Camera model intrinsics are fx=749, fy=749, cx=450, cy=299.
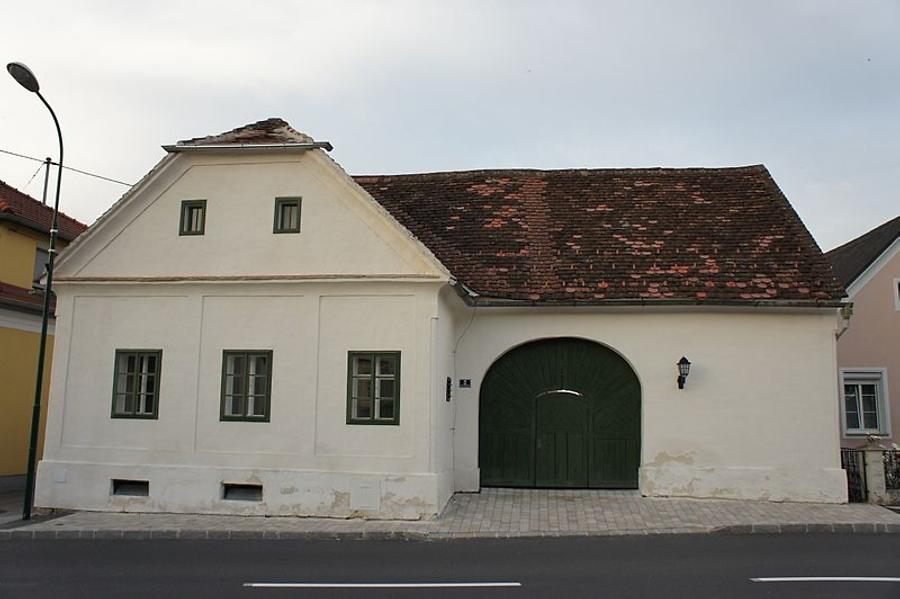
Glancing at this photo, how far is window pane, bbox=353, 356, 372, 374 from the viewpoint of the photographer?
1255 centimetres

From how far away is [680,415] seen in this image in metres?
13.8

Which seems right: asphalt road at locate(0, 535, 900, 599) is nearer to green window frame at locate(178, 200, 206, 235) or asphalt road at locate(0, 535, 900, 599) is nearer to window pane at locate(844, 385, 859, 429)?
green window frame at locate(178, 200, 206, 235)

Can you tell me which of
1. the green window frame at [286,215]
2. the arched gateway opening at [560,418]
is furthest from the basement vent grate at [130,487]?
the arched gateway opening at [560,418]

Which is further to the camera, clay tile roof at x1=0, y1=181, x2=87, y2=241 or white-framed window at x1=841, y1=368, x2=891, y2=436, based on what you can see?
white-framed window at x1=841, y1=368, x2=891, y2=436

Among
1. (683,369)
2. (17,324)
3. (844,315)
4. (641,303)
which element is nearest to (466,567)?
(683,369)

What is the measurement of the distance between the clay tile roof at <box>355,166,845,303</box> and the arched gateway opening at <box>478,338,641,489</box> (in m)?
1.40

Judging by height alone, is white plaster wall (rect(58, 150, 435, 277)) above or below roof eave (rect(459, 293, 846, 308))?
above

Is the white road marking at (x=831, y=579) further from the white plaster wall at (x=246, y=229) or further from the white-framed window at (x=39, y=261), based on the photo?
the white-framed window at (x=39, y=261)

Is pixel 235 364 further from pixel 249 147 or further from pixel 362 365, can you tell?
pixel 249 147

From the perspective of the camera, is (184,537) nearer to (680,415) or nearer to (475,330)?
(475,330)

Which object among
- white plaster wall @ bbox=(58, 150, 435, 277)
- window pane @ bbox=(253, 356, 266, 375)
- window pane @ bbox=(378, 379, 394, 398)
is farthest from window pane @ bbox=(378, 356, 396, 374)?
window pane @ bbox=(253, 356, 266, 375)

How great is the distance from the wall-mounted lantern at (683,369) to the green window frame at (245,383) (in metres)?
7.31

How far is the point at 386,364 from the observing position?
1252cm

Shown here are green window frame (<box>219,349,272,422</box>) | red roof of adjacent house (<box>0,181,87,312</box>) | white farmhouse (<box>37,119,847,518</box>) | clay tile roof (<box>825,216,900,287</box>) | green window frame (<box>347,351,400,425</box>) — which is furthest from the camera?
clay tile roof (<box>825,216,900,287</box>)
